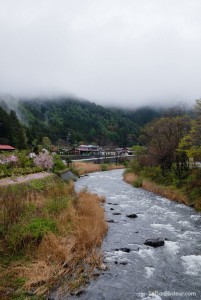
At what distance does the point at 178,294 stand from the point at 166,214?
14911 mm

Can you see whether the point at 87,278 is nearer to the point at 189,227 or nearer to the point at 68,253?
the point at 68,253

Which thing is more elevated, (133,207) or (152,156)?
(152,156)

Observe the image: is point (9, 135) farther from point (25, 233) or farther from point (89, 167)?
point (25, 233)

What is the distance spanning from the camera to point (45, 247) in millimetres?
14648

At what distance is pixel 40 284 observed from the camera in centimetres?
1215

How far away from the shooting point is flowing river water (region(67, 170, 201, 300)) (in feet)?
40.3

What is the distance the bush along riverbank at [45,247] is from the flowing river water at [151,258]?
885mm

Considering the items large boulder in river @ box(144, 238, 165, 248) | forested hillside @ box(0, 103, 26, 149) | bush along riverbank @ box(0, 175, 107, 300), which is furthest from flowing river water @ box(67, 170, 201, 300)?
forested hillside @ box(0, 103, 26, 149)

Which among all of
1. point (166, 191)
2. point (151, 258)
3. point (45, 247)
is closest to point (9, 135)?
point (166, 191)

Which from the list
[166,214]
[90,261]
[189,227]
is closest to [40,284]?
[90,261]

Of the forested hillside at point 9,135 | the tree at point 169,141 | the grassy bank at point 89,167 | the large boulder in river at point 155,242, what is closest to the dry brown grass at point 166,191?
the tree at point 169,141

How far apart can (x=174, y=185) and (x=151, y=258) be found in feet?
77.7

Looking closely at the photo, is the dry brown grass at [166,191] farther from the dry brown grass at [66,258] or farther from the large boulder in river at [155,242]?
the dry brown grass at [66,258]

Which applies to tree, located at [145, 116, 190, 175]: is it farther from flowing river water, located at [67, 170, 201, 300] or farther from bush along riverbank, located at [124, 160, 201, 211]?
flowing river water, located at [67, 170, 201, 300]
